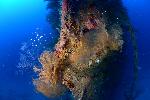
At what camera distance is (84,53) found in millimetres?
6254

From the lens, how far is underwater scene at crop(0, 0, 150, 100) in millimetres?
6320

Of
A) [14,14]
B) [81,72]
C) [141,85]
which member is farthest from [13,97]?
[81,72]

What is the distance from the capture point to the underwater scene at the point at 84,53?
20.7ft

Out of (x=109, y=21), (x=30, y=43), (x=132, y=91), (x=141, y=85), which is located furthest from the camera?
(x=30, y=43)

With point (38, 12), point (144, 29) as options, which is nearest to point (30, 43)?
point (38, 12)

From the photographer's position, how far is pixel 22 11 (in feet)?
47.8

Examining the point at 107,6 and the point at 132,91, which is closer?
the point at 107,6

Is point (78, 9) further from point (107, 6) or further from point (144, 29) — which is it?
point (144, 29)

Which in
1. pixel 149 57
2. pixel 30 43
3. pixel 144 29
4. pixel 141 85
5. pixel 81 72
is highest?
pixel 30 43

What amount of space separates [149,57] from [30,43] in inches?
217

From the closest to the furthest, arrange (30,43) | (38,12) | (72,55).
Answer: (72,55) → (30,43) → (38,12)

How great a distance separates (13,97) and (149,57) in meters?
6.80

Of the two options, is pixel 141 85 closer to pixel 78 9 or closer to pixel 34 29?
pixel 78 9

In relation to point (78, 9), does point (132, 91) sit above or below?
below
